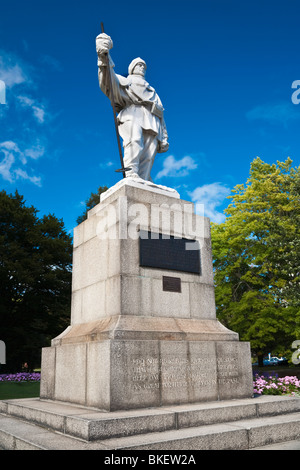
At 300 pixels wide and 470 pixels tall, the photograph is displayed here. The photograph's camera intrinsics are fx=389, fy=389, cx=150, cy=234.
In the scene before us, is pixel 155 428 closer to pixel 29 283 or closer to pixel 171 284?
pixel 171 284

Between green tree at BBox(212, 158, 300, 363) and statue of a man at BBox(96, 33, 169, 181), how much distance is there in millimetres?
12115

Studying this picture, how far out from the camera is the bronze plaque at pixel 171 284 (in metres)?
7.57

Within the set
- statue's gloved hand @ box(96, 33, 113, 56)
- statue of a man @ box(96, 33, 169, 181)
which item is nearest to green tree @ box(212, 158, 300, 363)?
statue of a man @ box(96, 33, 169, 181)

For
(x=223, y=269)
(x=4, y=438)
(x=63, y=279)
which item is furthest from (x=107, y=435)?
(x=63, y=279)

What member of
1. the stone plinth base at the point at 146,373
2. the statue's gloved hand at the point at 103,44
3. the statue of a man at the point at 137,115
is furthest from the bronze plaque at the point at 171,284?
the statue's gloved hand at the point at 103,44

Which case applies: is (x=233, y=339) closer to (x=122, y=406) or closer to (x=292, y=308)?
(x=122, y=406)

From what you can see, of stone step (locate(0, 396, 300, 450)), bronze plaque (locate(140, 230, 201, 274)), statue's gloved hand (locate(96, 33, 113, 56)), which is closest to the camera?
stone step (locate(0, 396, 300, 450))

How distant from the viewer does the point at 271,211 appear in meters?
24.4

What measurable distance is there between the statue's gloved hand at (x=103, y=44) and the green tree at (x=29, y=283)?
74.1ft

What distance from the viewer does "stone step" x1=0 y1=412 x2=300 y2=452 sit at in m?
4.43

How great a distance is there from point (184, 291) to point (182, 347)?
140cm

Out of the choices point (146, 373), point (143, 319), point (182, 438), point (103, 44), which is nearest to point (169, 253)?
point (143, 319)

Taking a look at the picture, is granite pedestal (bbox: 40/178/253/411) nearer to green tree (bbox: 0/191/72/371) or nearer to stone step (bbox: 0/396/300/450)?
stone step (bbox: 0/396/300/450)

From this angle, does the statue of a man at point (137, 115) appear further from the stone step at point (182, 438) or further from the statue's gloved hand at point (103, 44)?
the stone step at point (182, 438)
